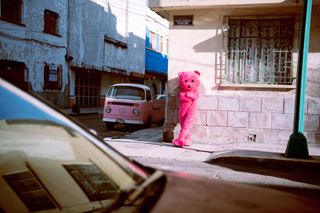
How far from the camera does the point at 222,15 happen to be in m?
9.61

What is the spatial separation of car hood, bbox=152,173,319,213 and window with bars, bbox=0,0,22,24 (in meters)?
17.9

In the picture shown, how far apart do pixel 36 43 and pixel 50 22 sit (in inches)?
77.7

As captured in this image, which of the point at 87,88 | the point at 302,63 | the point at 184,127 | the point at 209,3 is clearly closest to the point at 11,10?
the point at 87,88

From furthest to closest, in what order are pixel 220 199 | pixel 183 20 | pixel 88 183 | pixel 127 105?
pixel 127 105 → pixel 183 20 → pixel 88 183 → pixel 220 199

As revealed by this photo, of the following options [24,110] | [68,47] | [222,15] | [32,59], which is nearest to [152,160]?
[222,15]

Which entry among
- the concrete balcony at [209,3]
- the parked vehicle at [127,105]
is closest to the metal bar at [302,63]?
the concrete balcony at [209,3]

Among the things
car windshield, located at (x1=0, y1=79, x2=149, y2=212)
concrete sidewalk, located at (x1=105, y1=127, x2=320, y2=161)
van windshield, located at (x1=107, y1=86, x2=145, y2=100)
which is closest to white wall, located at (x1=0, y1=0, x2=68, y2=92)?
van windshield, located at (x1=107, y1=86, x2=145, y2=100)

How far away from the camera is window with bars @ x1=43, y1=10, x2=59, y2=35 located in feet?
67.2

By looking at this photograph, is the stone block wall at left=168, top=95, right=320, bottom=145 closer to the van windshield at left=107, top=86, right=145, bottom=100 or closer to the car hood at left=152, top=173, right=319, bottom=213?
the van windshield at left=107, top=86, right=145, bottom=100

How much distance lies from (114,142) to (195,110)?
7.67 ft

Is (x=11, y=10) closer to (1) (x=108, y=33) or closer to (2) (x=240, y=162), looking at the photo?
(1) (x=108, y=33)

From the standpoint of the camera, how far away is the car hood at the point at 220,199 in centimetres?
149

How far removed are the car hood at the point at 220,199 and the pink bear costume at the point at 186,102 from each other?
7089 millimetres

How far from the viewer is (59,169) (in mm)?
2639
